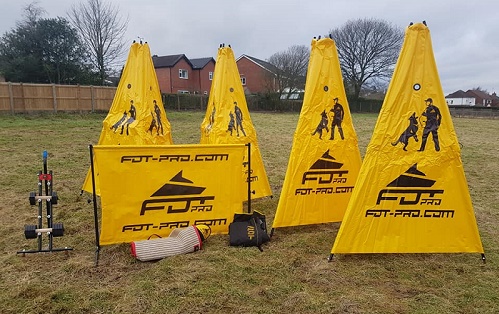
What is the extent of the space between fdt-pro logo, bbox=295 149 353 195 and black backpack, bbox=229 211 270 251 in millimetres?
710

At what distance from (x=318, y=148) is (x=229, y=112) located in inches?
74.4

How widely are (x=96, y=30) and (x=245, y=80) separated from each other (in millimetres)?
24395

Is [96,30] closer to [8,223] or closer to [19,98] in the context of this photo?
[19,98]

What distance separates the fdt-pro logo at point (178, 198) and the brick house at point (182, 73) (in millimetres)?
39136

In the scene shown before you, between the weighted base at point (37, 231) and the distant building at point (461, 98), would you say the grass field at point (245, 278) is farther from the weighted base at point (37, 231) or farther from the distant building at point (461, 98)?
the distant building at point (461, 98)

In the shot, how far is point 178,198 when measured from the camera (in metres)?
4.61

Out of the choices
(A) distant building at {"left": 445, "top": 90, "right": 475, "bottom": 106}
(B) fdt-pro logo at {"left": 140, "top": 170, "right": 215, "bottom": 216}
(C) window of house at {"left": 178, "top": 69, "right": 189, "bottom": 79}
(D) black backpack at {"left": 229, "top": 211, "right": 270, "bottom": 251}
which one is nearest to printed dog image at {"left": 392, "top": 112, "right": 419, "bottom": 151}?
(D) black backpack at {"left": 229, "top": 211, "right": 270, "bottom": 251}

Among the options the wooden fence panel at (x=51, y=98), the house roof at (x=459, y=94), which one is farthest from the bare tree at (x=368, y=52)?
the house roof at (x=459, y=94)

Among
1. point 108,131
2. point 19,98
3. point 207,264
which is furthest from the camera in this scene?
point 19,98

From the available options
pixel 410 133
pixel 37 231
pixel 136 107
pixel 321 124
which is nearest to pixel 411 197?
pixel 410 133

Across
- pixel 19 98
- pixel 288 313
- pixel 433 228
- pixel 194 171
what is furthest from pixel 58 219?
pixel 19 98

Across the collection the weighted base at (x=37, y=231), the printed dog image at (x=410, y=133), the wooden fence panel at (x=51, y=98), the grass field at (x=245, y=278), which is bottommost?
the grass field at (x=245, y=278)

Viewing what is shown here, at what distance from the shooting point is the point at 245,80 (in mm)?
52562

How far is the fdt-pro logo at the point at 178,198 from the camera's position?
451 centimetres
